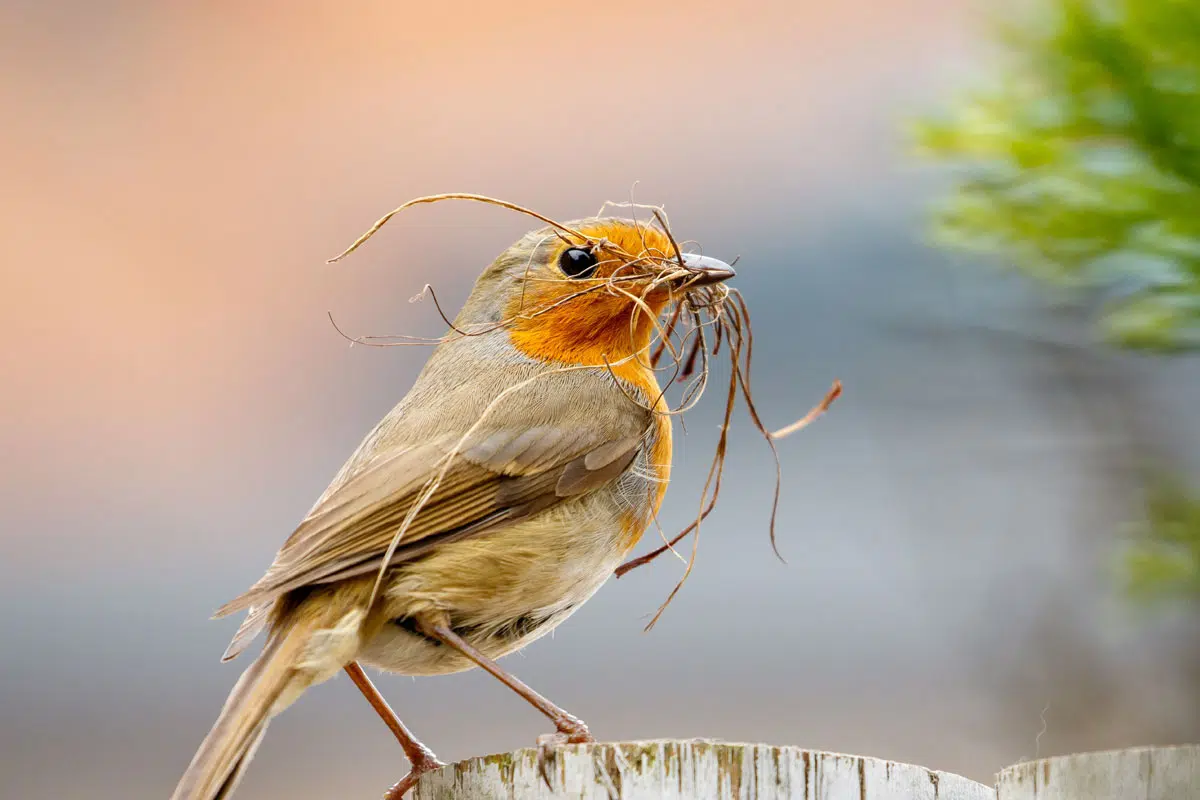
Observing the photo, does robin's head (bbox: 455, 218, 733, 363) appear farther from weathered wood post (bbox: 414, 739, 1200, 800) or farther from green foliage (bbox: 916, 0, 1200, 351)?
weathered wood post (bbox: 414, 739, 1200, 800)

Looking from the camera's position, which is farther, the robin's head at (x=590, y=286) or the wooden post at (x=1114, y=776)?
the robin's head at (x=590, y=286)

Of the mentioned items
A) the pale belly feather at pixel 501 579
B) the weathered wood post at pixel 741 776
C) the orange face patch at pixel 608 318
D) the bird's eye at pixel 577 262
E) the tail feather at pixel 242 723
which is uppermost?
the bird's eye at pixel 577 262

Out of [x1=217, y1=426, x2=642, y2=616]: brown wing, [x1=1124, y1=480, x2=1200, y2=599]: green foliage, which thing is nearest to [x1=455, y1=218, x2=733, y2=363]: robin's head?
[x1=217, y1=426, x2=642, y2=616]: brown wing

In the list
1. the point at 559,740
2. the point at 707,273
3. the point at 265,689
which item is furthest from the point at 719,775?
the point at 707,273

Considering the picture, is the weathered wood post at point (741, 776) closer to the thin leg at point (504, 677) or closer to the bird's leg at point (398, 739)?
the thin leg at point (504, 677)

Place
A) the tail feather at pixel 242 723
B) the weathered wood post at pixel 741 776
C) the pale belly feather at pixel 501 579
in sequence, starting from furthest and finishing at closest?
the pale belly feather at pixel 501 579
the tail feather at pixel 242 723
the weathered wood post at pixel 741 776

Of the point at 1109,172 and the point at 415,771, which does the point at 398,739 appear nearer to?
the point at 415,771

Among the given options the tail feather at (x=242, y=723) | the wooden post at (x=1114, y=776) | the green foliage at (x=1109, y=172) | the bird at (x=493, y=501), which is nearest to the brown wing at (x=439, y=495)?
the bird at (x=493, y=501)
